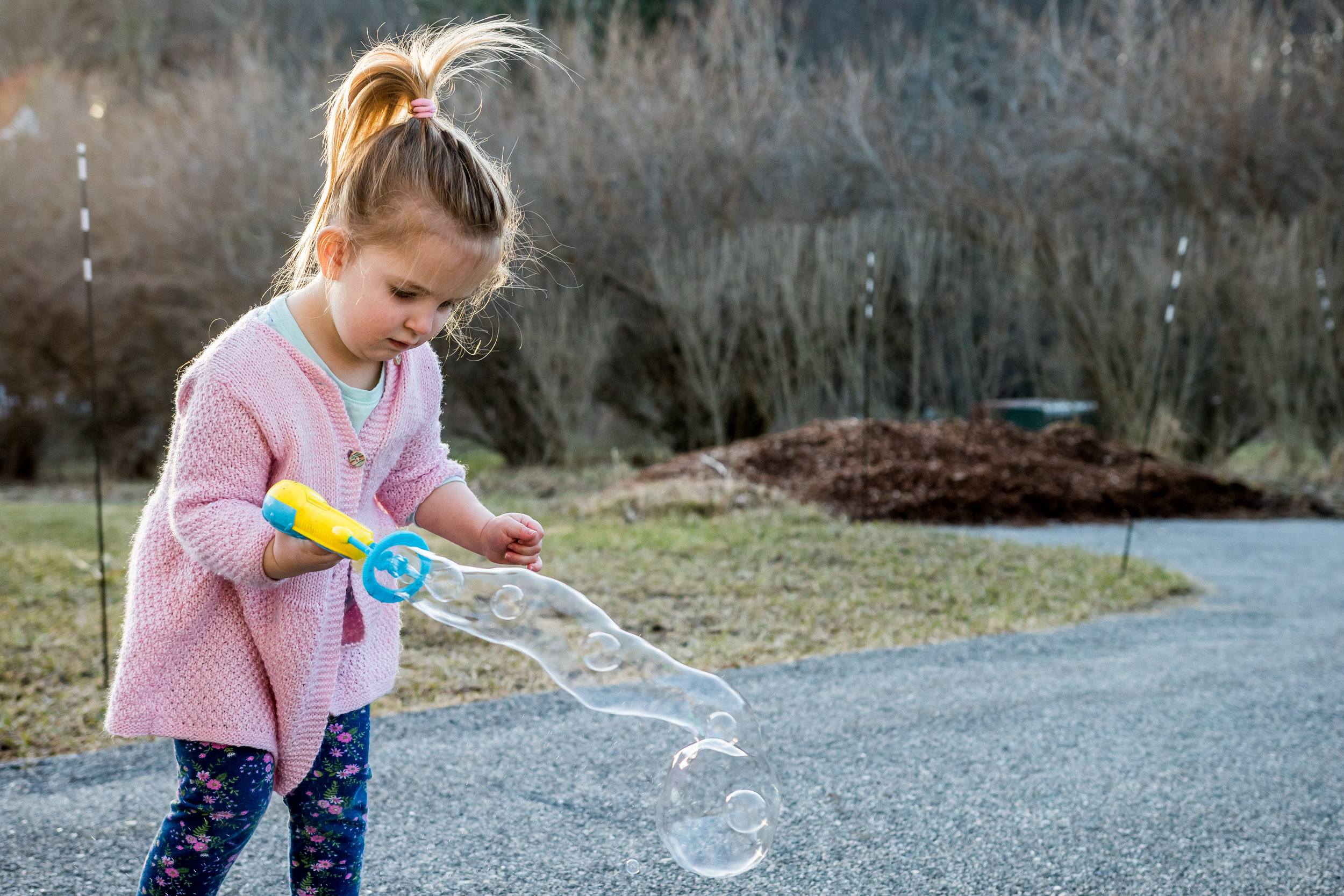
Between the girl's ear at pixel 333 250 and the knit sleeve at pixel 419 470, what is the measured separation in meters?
0.28

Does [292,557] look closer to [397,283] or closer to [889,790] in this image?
[397,283]

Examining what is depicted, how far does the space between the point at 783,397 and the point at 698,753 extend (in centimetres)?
901

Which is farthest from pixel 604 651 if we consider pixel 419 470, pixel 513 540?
pixel 419 470

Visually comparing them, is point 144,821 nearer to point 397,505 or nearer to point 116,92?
point 397,505

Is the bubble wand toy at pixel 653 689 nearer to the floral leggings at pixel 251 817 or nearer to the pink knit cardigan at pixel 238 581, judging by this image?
the pink knit cardigan at pixel 238 581

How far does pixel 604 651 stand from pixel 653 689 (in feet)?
0.39

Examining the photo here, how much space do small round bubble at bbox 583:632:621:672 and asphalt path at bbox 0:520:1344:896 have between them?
64 centimetres

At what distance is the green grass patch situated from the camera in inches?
142

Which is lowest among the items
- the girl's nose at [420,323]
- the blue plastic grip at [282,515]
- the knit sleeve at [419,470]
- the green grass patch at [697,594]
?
the green grass patch at [697,594]

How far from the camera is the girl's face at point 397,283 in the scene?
5.18 ft

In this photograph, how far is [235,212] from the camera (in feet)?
35.6

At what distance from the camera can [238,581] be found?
1.50 meters

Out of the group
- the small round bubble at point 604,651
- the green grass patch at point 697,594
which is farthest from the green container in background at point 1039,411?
the small round bubble at point 604,651

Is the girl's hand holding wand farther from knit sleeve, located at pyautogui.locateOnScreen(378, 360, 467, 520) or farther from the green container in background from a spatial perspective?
the green container in background
